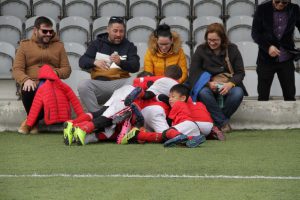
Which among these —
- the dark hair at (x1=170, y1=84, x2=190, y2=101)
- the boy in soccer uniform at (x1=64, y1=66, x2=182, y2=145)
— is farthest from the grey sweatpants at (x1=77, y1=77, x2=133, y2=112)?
the dark hair at (x1=170, y1=84, x2=190, y2=101)

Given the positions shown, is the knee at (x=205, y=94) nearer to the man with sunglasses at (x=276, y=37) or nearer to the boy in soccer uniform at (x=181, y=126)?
the boy in soccer uniform at (x=181, y=126)

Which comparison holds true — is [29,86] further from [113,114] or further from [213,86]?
[213,86]

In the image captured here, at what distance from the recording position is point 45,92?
1038cm

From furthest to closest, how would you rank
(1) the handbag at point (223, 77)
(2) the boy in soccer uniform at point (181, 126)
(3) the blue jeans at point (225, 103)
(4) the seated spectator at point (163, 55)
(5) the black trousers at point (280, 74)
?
1. (5) the black trousers at point (280, 74)
2. (4) the seated spectator at point (163, 55)
3. (1) the handbag at point (223, 77)
4. (3) the blue jeans at point (225, 103)
5. (2) the boy in soccer uniform at point (181, 126)

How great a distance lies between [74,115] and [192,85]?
5.08ft

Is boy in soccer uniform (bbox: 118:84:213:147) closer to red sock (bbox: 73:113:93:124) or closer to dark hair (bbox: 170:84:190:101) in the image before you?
dark hair (bbox: 170:84:190:101)

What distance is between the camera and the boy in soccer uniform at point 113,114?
30.7 feet

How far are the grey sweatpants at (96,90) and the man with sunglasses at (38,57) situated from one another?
415 millimetres

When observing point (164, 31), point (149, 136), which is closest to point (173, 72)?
point (164, 31)

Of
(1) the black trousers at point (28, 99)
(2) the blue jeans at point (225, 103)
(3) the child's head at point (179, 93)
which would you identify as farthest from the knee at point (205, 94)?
(1) the black trousers at point (28, 99)

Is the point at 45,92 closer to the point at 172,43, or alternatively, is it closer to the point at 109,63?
the point at 109,63

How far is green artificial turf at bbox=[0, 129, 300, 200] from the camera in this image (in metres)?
6.21

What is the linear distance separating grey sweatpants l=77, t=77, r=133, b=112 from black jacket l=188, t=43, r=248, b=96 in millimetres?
808

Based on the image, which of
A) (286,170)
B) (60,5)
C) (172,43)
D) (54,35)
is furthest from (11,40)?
(286,170)
